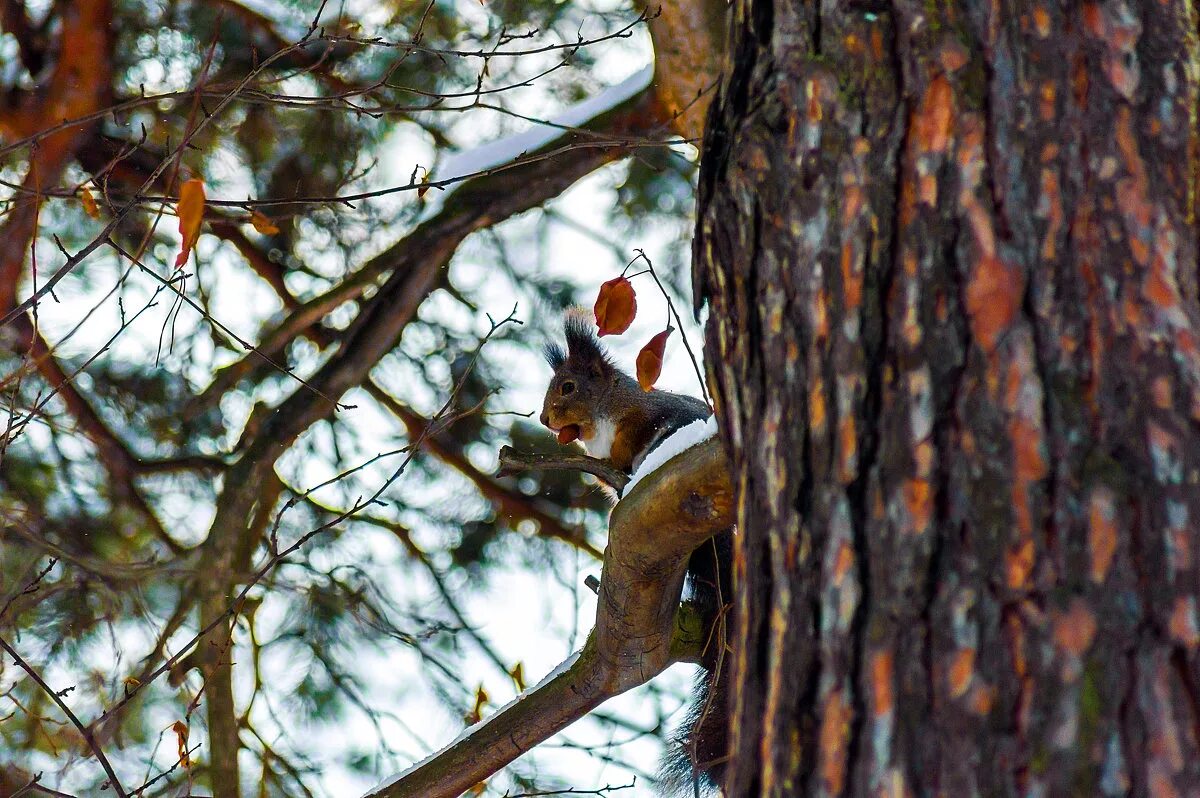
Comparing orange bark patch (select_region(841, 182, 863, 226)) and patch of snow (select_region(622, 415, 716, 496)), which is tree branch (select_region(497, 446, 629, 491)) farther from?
orange bark patch (select_region(841, 182, 863, 226))

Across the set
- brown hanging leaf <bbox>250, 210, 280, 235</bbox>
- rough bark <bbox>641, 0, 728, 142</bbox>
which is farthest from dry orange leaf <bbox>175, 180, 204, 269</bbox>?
rough bark <bbox>641, 0, 728, 142</bbox>

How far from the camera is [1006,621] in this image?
0.96 metres

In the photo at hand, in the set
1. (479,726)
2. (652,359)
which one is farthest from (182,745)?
(652,359)

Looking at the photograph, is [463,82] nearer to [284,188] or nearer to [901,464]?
[284,188]

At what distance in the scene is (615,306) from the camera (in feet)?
7.84

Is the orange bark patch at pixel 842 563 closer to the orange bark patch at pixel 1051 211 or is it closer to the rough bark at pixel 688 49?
the orange bark patch at pixel 1051 211

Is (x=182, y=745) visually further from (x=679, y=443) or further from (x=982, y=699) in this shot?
(x=982, y=699)

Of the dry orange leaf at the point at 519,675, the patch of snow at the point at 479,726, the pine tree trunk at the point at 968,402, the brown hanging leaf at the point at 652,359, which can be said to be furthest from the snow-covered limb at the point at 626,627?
the pine tree trunk at the point at 968,402

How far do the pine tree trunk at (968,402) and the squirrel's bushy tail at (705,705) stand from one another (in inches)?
55.7

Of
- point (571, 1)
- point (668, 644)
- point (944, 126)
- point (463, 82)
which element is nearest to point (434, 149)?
point (463, 82)

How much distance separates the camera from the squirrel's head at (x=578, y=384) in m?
3.96

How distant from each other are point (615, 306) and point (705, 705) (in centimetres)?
87

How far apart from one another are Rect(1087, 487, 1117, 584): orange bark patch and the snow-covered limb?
0.92 meters

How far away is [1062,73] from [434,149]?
12.3 feet
